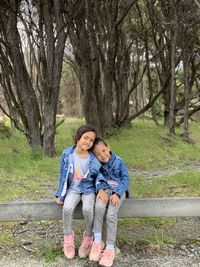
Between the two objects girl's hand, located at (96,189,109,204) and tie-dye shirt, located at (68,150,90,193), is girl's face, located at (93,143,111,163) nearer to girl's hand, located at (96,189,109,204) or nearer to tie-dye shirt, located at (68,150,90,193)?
tie-dye shirt, located at (68,150,90,193)

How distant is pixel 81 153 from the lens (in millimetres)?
4320

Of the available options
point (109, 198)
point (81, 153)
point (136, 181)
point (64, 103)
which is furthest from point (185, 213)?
point (64, 103)

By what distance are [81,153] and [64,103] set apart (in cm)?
4023

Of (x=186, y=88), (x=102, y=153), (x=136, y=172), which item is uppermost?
(x=186, y=88)

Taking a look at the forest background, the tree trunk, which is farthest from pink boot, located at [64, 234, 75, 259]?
the tree trunk

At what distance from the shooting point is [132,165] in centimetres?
917

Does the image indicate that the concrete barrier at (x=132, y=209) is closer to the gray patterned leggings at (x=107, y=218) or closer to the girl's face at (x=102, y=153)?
the gray patterned leggings at (x=107, y=218)

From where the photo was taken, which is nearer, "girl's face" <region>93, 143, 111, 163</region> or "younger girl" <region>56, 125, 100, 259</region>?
"younger girl" <region>56, 125, 100, 259</region>

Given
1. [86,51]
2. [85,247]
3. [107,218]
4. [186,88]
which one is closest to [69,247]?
[85,247]

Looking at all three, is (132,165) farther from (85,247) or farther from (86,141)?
(85,247)

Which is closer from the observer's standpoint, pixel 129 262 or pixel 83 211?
pixel 129 262

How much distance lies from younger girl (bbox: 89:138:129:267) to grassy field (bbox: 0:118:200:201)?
199 cm

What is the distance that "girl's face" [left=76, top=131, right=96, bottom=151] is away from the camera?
423 cm

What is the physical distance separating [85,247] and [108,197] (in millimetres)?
519
